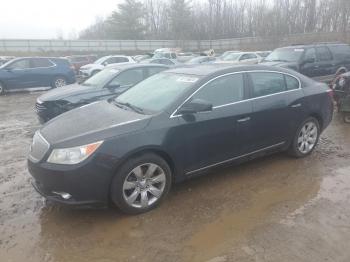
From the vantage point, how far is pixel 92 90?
8.62m

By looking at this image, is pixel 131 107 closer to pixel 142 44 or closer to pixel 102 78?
pixel 102 78

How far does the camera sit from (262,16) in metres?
66.1

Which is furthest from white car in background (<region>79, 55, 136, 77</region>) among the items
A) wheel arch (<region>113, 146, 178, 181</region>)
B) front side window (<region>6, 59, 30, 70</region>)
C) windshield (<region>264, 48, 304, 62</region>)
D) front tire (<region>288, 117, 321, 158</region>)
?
wheel arch (<region>113, 146, 178, 181</region>)

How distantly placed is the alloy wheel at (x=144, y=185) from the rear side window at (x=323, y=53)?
9.87 meters

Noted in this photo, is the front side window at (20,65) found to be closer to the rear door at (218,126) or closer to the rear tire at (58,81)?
the rear tire at (58,81)

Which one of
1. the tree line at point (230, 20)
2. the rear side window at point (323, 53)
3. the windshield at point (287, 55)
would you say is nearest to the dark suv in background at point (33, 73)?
the windshield at point (287, 55)

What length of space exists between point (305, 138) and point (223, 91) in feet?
6.20

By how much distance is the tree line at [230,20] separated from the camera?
58188mm

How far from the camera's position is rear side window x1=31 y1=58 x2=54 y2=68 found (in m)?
16.5

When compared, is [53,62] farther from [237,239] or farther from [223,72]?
[237,239]

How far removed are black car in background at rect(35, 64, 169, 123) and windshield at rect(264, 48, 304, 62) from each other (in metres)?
4.82

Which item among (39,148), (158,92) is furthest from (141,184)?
(158,92)

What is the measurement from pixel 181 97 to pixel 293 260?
7.30 feet

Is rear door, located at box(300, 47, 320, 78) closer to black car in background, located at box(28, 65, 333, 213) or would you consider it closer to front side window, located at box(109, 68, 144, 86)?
front side window, located at box(109, 68, 144, 86)
